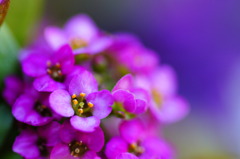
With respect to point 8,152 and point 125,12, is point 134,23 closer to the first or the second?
point 125,12

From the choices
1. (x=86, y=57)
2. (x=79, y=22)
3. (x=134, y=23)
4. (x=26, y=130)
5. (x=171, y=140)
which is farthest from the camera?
(x=134, y=23)

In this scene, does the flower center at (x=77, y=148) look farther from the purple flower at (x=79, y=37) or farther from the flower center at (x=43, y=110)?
the purple flower at (x=79, y=37)

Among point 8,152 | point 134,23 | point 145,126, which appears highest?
point 134,23

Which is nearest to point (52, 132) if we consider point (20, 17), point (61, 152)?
point (61, 152)

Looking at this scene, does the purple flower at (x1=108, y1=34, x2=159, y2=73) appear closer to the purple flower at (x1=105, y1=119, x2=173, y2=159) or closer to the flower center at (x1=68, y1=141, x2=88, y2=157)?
the purple flower at (x1=105, y1=119, x2=173, y2=159)

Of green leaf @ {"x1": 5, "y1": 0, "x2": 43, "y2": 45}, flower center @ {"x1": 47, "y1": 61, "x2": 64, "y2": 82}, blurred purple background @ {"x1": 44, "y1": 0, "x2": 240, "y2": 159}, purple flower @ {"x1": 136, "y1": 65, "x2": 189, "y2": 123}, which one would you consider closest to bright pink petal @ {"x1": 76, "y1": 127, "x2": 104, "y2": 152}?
flower center @ {"x1": 47, "y1": 61, "x2": 64, "y2": 82}

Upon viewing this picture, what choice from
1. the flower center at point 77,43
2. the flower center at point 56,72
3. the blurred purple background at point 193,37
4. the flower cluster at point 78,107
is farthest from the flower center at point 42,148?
the blurred purple background at point 193,37

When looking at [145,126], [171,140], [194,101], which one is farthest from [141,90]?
[194,101]
